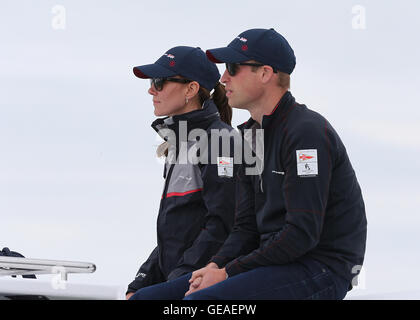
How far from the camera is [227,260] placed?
3.88m

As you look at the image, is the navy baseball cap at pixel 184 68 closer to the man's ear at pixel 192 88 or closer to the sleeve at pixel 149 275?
the man's ear at pixel 192 88

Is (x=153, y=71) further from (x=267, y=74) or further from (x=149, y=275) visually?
(x=149, y=275)

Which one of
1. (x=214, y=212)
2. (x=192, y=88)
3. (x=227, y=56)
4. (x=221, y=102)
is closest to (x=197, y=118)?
(x=192, y=88)

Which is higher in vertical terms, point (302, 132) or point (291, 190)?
point (302, 132)

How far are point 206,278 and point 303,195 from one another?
2.32ft

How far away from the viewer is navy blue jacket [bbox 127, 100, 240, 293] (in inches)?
172

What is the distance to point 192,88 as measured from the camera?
4.85 metres

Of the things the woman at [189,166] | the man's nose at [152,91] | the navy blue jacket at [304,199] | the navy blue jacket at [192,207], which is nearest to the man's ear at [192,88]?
the woman at [189,166]

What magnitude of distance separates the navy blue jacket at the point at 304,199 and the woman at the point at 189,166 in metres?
0.53

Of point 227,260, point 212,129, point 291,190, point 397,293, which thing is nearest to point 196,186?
point 212,129

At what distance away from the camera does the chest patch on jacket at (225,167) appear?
4406 mm

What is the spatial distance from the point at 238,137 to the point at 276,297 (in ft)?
4.55
